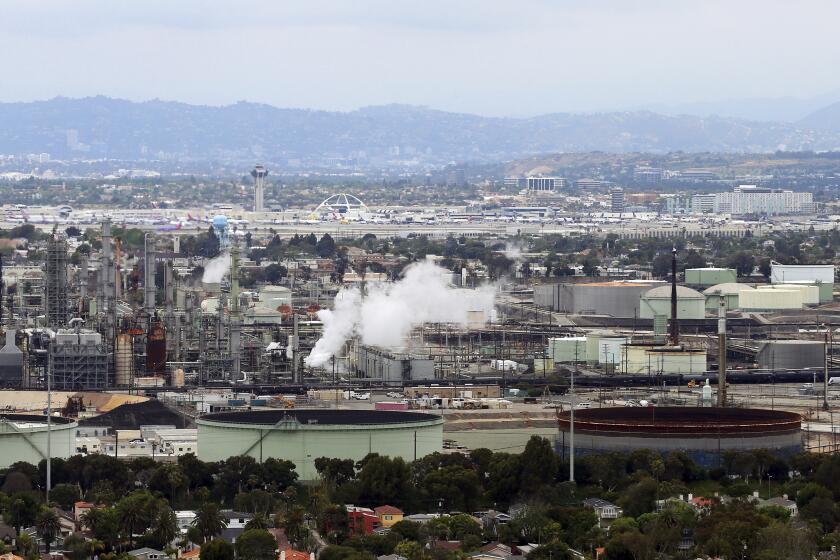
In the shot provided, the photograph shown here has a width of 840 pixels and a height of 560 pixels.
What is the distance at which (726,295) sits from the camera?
3009 inches

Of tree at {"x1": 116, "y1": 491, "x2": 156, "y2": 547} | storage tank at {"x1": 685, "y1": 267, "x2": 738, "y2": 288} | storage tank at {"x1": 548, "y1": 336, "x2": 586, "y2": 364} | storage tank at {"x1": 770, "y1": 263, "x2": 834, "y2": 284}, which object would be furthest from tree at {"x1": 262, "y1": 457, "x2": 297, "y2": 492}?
storage tank at {"x1": 770, "y1": 263, "x2": 834, "y2": 284}

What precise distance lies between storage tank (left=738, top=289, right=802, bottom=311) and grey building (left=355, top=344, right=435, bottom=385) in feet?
72.8

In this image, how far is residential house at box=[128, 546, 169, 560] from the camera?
3008 cm

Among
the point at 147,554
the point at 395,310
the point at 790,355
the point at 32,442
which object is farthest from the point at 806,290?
the point at 147,554

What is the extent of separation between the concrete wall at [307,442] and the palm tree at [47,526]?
6.18m

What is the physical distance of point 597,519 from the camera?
32344mm

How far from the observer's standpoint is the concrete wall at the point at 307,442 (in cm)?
3775

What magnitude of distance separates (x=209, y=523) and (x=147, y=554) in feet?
4.14

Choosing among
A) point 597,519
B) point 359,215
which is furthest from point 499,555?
point 359,215

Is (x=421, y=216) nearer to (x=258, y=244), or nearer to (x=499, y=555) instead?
(x=258, y=244)

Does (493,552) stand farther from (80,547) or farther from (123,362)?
(123,362)

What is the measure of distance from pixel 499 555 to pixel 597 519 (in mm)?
2502

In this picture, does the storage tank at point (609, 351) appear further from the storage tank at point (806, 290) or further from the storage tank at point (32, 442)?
the storage tank at point (32, 442)

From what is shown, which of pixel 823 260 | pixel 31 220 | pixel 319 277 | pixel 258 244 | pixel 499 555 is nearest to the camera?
pixel 499 555
